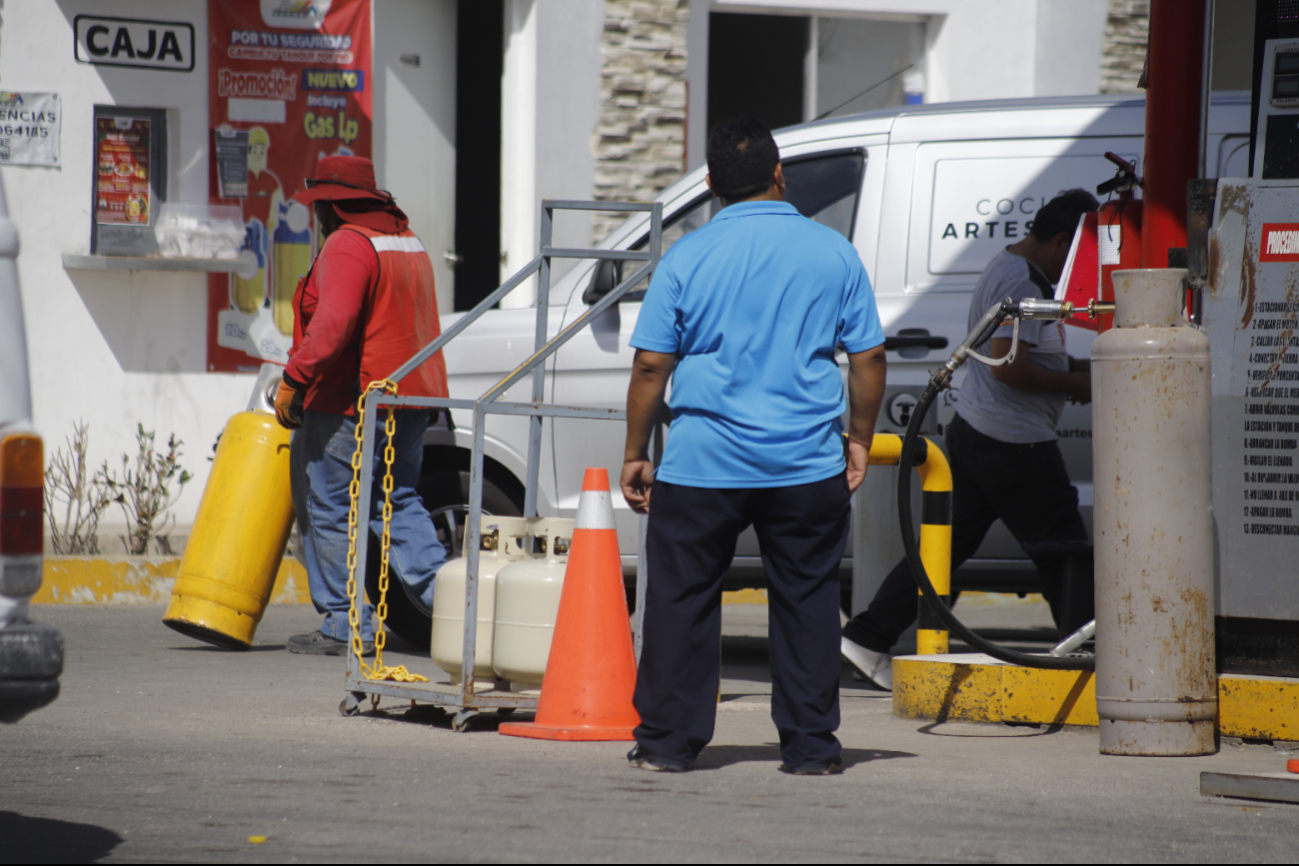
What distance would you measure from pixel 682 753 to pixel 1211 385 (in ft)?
6.40

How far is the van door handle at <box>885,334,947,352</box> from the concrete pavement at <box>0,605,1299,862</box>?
5.54 ft

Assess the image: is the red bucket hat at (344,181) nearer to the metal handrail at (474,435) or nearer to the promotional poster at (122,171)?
the metal handrail at (474,435)

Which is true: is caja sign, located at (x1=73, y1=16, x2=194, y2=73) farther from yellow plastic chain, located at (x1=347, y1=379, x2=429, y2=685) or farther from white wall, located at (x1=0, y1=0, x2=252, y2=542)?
yellow plastic chain, located at (x1=347, y1=379, x2=429, y2=685)

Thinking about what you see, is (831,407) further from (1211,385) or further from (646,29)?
(646,29)

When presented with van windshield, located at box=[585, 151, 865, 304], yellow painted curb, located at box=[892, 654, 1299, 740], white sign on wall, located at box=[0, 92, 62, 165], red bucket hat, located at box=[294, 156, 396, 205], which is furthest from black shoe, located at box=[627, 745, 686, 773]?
white sign on wall, located at box=[0, 92, 62, 165]

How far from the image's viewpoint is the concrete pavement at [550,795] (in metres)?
3.70

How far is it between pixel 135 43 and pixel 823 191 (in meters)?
5.05

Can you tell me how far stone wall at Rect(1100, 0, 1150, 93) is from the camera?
1162 centimetres

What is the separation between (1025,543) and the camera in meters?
5.98

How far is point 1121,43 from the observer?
11.6m

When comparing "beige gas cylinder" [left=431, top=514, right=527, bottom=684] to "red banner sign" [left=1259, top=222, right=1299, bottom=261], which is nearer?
"red banner sign" [left=1259, top=222, right=1299, bottom=261]

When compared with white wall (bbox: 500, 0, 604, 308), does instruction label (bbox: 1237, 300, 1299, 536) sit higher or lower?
lower

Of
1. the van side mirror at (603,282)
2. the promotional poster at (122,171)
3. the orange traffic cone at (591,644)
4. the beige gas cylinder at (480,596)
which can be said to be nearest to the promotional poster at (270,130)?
the promotional poster at (122,171)

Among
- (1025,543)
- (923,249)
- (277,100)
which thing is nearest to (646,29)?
(277,100)
